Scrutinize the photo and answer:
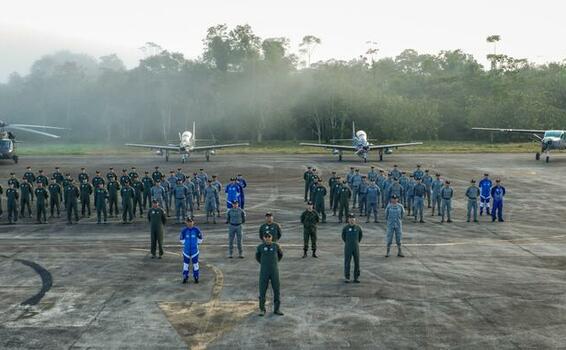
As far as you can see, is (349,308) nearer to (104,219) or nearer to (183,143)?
(104,219)

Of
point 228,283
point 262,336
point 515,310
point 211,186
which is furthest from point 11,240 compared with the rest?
point 515,310

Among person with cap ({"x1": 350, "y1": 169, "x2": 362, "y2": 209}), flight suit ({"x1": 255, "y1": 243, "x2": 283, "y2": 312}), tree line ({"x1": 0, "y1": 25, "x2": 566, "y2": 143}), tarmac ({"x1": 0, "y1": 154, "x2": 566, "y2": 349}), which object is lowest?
tarmac ({"x1": 0, "y1": 154, "x2": 566, "y2": 349})

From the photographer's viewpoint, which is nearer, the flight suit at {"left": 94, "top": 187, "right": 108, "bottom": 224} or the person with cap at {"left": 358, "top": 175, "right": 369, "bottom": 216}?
the flight suit at {"left": 94, "top": 187, "right": 108, "bottom": 224}

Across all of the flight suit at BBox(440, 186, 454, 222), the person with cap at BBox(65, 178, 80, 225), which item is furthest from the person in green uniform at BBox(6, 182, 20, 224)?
the flight suit at BBox(440, 186, 454, 222)

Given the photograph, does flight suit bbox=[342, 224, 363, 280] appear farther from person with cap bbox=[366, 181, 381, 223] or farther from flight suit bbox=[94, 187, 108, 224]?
flight suit bbox=[94, 187, 108, 224]

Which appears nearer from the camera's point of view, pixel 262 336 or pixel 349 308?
pixel 262 336

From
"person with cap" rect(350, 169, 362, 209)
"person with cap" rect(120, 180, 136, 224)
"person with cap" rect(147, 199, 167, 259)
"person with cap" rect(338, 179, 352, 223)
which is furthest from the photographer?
"person with cap" rect(350, 169, 362, 209)
